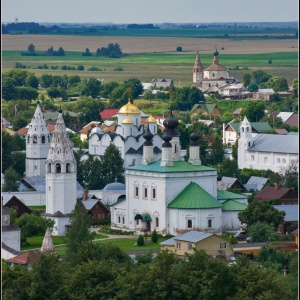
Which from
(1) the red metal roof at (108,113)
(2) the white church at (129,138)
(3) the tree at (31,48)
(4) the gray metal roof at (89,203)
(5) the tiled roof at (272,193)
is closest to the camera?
(4) the gray metal roof at (89,203)

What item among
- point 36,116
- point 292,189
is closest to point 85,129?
point 36,116

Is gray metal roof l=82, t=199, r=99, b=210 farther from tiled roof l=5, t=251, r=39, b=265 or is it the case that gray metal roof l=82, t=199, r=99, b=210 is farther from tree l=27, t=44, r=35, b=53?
tree l=27, t=44, r=35, b=53

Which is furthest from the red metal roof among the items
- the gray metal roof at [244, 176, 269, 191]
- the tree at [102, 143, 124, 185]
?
the gray metal roof at [244, 176, 269, 191]

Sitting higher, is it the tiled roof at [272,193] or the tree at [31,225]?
the tiled roof at [272,193]

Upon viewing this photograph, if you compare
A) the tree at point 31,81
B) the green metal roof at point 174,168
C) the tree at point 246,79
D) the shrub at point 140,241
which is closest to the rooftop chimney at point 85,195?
the green metal roof at point 174,168

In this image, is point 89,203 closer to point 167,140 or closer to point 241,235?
Answer: point 167,140

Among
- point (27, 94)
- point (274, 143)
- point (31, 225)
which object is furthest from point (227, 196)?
point (27, 94)

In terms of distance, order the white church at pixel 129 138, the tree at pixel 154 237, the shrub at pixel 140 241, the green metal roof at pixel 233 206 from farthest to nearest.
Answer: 1. the white church at pixel 129 138
2. the green metal roof at pixel 233 206
3. the tree at pixel 154 237
4. the shrub at pixel 140 241

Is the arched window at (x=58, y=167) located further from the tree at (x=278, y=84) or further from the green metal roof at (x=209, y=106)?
the tree at (x=278, y=84)
